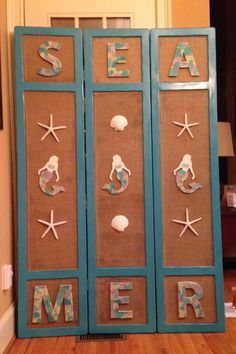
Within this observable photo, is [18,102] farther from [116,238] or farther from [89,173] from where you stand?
[116,238]

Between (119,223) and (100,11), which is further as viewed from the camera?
(100,11)

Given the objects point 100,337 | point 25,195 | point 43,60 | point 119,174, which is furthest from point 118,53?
point 100,337

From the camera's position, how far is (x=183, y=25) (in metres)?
2.47

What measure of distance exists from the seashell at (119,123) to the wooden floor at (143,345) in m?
1.14

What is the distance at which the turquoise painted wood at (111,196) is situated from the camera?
7.13 ft

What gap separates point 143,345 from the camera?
2039 millimetres

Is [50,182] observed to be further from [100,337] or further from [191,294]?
[191,294]

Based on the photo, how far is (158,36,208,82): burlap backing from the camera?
7.23 ft

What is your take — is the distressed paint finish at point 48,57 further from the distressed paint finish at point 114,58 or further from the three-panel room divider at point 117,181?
the distressed paint finish at point 114,58

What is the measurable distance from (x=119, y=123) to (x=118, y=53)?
15.4 inches

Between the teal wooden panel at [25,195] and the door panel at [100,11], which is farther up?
the door panel at [100,11]

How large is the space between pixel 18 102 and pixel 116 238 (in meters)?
0.92

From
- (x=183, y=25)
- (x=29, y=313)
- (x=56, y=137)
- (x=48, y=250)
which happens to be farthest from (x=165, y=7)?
(x=29, y=313)

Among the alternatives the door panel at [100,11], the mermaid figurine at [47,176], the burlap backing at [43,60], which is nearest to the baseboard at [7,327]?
the mermaid figurine at [47,176]
